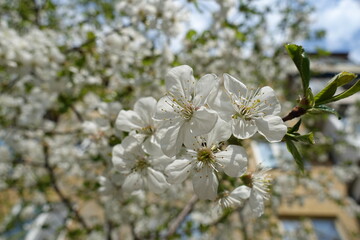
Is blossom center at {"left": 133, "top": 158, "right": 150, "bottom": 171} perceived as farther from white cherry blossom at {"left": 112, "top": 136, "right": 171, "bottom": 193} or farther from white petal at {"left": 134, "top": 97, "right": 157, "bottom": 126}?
white petal at {"left": 134, "top": 97, "right": 157, "bottom": 126}

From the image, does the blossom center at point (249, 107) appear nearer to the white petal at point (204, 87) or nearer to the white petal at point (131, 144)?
the white petal at point (204, 87)

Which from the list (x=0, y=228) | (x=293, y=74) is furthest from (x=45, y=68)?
(x=293, y=74)

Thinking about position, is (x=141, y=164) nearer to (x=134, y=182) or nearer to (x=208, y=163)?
(x=134, y=182)

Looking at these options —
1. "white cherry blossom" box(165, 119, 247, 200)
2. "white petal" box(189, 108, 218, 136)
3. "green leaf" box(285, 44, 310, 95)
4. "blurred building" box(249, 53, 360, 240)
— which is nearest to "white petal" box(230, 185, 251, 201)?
"white cherry blossom" box(165, 119, 247, 200)

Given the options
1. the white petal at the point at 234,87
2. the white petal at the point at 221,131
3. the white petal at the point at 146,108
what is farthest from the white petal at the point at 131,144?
the white petal at the point at 234,87

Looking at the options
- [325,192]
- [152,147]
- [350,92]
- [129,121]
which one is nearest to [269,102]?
[350,92]
